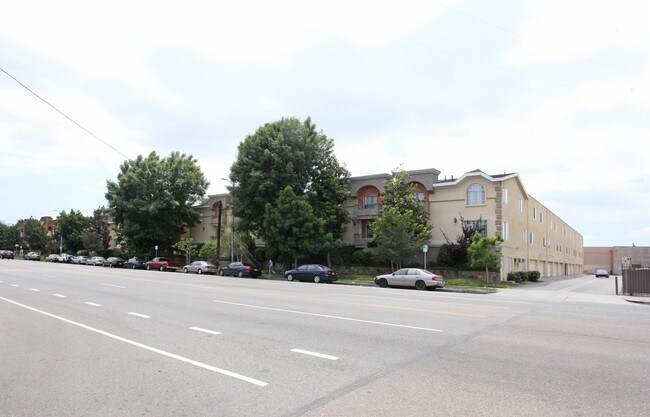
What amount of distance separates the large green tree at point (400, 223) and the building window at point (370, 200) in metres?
2.73

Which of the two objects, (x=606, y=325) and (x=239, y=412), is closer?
(x=239, y=412)

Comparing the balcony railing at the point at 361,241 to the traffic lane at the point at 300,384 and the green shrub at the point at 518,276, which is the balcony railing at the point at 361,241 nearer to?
the green shrub at the point at 518,276

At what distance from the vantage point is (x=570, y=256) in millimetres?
70562

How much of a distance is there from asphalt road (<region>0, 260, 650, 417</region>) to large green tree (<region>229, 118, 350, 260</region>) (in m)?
26.1

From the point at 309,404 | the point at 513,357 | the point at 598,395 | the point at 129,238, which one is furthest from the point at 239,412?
the point at 129,238

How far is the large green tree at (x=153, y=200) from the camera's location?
51781 mm

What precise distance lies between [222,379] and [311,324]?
4444 mm

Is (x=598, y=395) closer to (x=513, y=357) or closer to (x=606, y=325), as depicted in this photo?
(x=513, y=357)

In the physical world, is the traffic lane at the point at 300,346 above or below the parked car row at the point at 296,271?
above

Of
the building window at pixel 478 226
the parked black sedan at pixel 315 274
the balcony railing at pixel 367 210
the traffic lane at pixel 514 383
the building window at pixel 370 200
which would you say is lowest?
the parked black sedan at pixel 315 274

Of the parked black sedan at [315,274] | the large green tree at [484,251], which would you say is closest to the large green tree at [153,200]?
the parked black sedan at [315,274]

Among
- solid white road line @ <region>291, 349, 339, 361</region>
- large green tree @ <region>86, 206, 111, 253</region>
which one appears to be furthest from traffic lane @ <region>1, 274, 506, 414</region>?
large green tree @ <region>86, 206, 111, 253</region>

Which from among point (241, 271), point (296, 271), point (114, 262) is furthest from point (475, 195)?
point (114, 262)

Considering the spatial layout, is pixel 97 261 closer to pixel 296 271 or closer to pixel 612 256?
pixel 296 271
